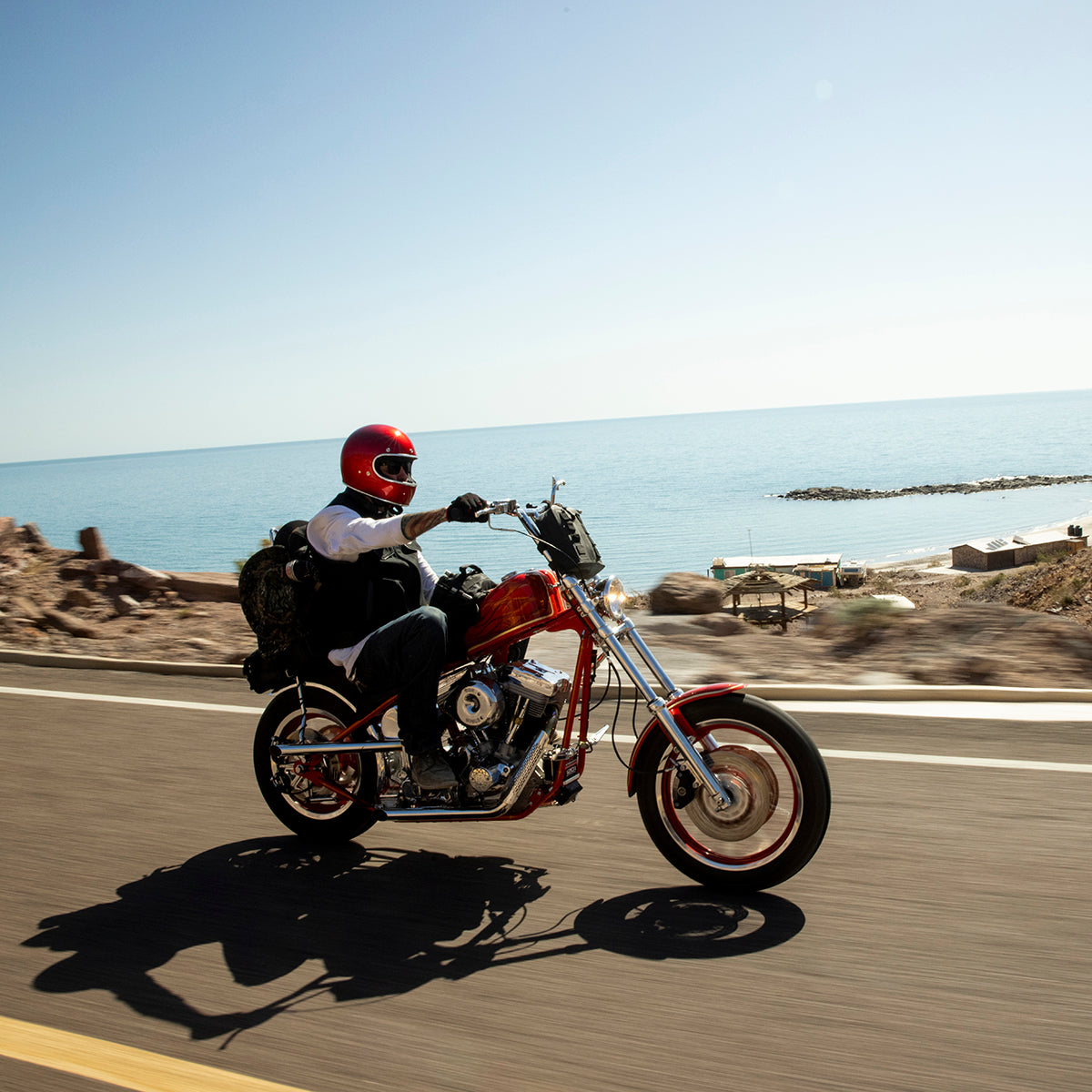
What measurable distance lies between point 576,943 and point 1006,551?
182 feet

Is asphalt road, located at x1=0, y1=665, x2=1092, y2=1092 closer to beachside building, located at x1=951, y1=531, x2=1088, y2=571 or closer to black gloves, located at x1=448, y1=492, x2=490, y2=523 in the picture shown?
black gloves, located at x1=448, y1=492, x2=490, y2=523

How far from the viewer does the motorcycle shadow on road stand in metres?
3.16

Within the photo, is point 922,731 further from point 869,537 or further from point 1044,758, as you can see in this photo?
point 869,537

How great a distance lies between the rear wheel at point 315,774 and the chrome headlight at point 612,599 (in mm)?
1364

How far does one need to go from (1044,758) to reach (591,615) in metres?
2.66

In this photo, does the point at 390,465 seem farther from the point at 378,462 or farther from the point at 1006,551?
the point at 1006,551

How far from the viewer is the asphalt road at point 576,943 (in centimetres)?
264

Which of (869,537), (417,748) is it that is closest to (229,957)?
(417,748)

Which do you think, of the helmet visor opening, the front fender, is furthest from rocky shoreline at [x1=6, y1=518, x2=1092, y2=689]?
the front fender

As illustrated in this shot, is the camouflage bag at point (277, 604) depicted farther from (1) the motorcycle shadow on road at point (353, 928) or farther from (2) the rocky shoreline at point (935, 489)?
(2) the rocky shoreline at point (935, 489)

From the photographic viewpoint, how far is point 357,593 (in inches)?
164

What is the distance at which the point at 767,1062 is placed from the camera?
2.59 meters

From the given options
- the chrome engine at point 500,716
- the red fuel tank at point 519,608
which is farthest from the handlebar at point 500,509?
the chrome engine at point 500,716

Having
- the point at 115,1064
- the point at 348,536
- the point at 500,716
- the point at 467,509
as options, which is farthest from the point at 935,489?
the point at 115,1064
